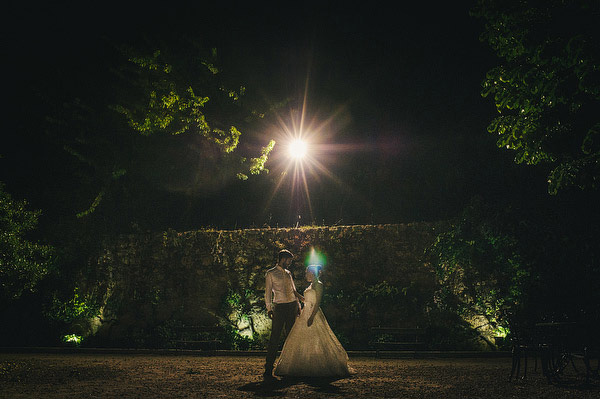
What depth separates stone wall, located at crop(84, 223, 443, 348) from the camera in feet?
43.2

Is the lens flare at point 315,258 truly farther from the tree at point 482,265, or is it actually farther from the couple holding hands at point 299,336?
the couple holding hands at point 299,336

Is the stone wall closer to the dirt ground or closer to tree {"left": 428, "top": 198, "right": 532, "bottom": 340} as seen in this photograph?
tree {"left": 428, "top": 198, "right": 532, "bottom": 340}

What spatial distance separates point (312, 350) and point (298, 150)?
14.6m

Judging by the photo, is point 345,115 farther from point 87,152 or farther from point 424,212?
point 87,152

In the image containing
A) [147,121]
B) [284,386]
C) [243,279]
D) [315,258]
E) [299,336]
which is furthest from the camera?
[147,121]

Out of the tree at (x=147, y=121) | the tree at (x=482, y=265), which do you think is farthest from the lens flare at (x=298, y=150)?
the tree at (x=482, y=265)

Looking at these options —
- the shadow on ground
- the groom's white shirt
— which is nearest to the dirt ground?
the shadow on ground

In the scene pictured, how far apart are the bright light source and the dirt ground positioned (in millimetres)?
12050

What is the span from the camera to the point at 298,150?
22062 mm

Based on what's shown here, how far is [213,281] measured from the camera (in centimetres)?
1433

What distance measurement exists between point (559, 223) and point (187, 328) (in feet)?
31.6

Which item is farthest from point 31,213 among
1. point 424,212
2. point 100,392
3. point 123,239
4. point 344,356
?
point 424,212

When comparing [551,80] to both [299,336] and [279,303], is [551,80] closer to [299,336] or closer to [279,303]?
[279,303]

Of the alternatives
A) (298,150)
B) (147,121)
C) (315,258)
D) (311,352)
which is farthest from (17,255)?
(298,150)
